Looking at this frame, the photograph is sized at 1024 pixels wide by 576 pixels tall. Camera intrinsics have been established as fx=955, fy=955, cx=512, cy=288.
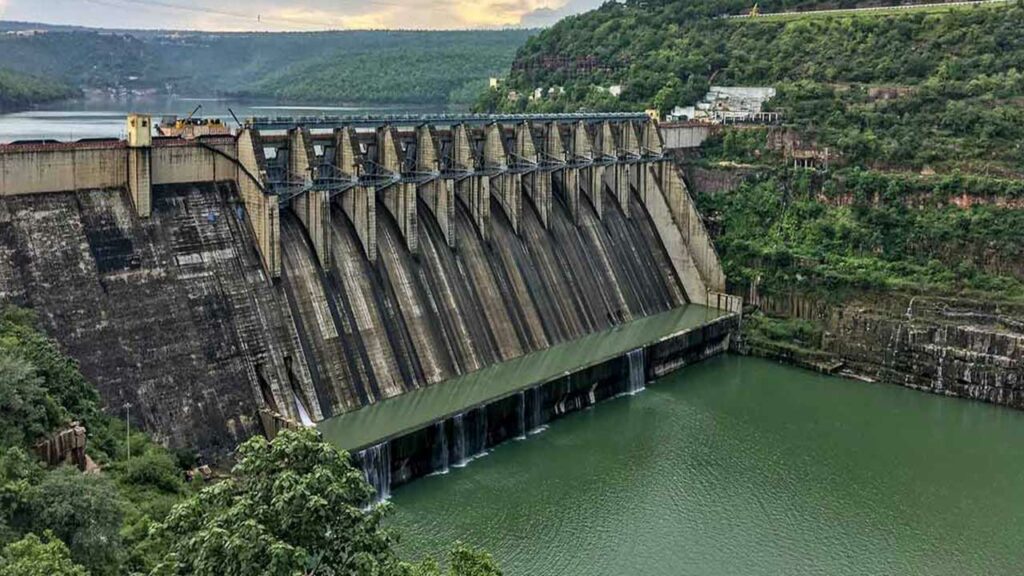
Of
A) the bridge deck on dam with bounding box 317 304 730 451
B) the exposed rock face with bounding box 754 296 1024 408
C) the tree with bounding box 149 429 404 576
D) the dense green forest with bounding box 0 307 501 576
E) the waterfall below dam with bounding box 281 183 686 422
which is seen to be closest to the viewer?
the tree with bounding box 149 429 404 576

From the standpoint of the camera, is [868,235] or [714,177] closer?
[868,235]

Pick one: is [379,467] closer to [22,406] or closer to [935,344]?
[22,406]

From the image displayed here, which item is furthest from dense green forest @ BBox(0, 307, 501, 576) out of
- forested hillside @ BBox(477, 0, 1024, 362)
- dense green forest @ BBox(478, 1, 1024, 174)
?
dense green forest @ BBox(478, 1, 1024, 174)

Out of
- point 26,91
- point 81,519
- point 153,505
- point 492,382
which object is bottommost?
point 153,505

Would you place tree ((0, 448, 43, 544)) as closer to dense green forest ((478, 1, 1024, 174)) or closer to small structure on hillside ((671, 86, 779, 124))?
dense green forest ((478, 1, 1024, 174))

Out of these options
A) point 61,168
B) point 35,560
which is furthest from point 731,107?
point 35,560

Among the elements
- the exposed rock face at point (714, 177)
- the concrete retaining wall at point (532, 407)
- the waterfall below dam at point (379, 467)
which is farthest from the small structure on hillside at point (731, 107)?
the waterfall below dam at point (379, 467)

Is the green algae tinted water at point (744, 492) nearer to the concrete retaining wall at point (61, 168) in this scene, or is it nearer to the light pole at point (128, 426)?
the light pole at point (128, 426)
